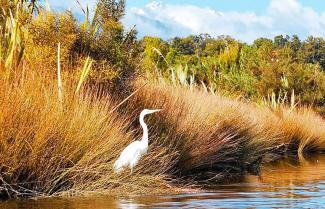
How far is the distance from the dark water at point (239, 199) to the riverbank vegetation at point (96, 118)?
539 mm

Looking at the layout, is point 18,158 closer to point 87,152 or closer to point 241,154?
point 87,152

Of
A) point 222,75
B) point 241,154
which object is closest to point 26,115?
point 241,154

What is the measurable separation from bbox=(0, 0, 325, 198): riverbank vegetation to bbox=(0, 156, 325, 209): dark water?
54 centimetres

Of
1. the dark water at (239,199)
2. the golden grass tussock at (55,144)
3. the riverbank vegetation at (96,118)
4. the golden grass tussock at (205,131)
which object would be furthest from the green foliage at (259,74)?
the golden grass tussock at (55,144)

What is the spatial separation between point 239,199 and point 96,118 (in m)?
2.89

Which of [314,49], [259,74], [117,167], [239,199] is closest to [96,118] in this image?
[117,167]

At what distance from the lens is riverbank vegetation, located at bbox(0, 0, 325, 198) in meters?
11.4

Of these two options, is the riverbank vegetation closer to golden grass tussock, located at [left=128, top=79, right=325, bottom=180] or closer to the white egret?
golden grass tussock, located at [left=128, top=79, right=325, bottom=180]

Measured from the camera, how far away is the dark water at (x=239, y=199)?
1098 centimetres

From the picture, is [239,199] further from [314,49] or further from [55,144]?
[314,49]

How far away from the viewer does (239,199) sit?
40.5ft

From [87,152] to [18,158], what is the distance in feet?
4.12

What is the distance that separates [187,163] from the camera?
49.5 ft

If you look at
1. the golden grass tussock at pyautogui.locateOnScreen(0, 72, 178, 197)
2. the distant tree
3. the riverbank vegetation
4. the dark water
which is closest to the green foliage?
the riverbank vegetation
